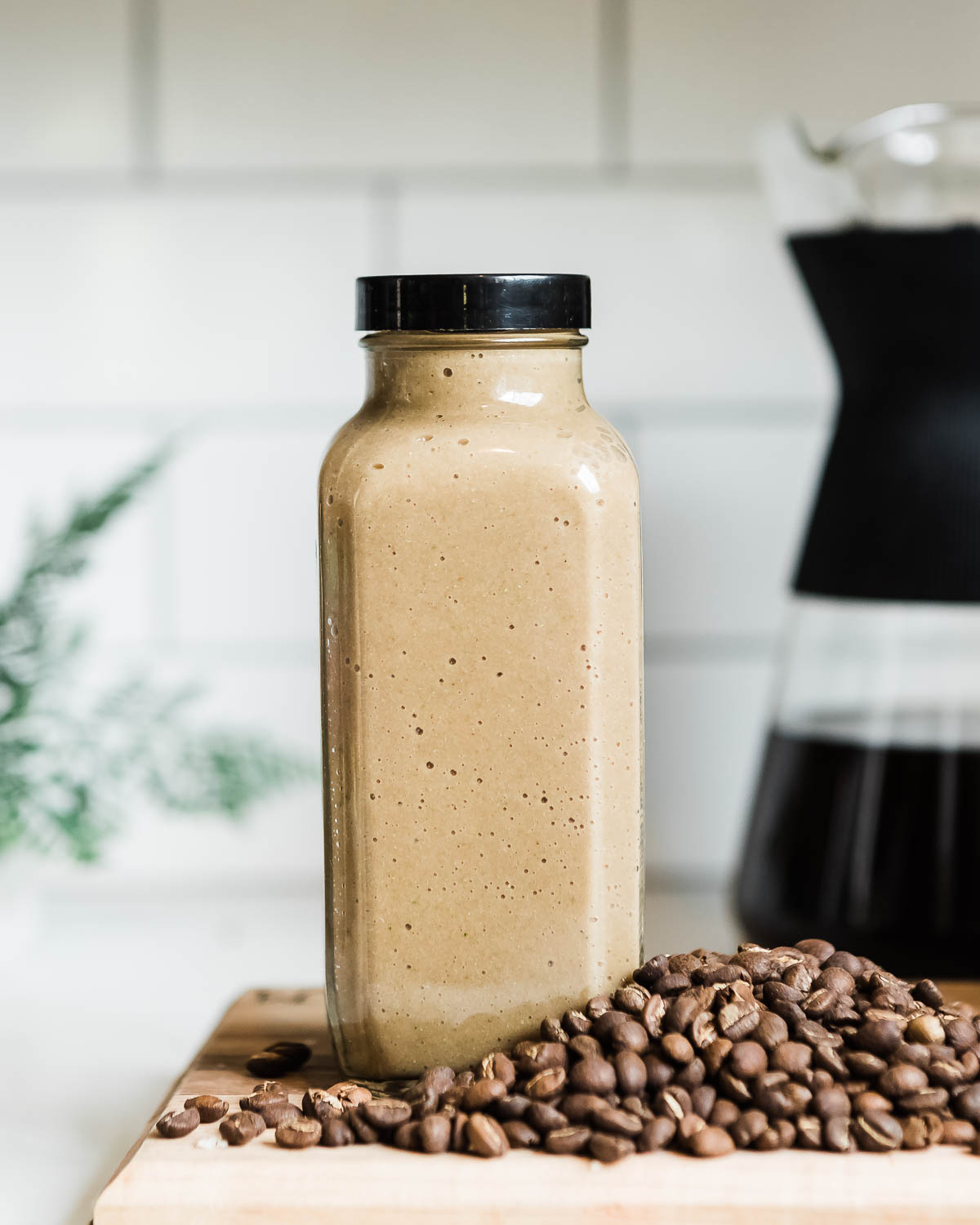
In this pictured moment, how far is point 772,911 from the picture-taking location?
0.83 m

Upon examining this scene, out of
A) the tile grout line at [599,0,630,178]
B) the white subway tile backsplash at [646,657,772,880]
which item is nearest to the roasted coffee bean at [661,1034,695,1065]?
the white subway tile backsplash at [646,657,772,880]

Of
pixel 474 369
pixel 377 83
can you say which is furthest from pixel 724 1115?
pixel 377 83

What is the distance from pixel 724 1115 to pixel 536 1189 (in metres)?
0.08

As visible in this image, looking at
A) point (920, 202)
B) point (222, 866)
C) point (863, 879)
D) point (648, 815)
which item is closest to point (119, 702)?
point (222, 866)

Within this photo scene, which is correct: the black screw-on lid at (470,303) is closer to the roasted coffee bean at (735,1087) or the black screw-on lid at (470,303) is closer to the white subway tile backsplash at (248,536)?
the roasted coffee bean at (735,1087)

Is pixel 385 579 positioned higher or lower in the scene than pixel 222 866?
higher

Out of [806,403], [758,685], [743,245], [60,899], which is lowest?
[60,899]

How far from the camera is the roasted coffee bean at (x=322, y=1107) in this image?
53 cm

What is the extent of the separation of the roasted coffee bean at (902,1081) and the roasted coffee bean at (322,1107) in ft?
0.68

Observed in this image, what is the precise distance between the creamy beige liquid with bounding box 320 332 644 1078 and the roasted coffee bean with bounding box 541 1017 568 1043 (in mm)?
13

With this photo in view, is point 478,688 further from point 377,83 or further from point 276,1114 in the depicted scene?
point 377,83

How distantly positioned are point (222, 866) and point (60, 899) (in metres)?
0.13

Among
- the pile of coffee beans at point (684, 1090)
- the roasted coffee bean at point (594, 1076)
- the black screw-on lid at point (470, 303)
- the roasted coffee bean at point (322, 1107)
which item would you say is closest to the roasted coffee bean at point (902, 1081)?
the pile of coffee beans at point (684, 1090)

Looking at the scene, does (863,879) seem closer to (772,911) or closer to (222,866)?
(772,911)
